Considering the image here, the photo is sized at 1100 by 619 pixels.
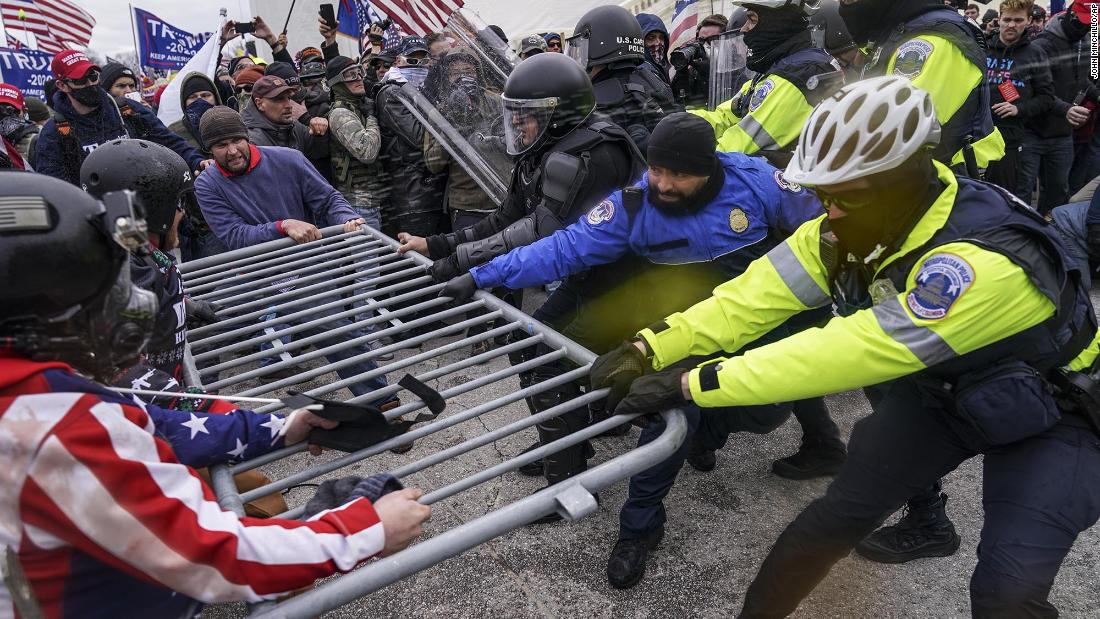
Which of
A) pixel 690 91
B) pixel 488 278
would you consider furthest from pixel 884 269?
pixel 690 91

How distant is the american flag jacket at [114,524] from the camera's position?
1093 mm

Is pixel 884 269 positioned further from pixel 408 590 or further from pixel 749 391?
pixel 408 590

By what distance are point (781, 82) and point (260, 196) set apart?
117 inches

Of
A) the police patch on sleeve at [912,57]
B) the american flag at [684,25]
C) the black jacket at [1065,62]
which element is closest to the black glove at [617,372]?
the police patch on sleeve at [912,57]

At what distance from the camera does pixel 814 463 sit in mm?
3414

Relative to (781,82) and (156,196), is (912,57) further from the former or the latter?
(156,196)

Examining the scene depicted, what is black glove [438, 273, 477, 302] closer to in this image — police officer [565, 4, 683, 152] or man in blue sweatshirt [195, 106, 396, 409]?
man in blue sweatshirt [195, 106, 396, 409]

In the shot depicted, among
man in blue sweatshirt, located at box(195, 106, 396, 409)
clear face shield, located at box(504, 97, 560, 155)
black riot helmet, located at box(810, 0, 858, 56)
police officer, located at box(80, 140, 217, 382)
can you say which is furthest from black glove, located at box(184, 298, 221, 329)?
black riot helmet, located at box(810, 0, 858, 56)

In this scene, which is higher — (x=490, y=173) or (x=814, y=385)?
(x=814, y=385)

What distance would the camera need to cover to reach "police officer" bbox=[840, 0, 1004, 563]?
284 cm

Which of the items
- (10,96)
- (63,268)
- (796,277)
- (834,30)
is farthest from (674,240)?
(10,96)

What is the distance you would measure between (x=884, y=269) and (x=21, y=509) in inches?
80.2

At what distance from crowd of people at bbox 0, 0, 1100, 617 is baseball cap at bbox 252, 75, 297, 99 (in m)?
0.91

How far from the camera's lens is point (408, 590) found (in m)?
2.80
